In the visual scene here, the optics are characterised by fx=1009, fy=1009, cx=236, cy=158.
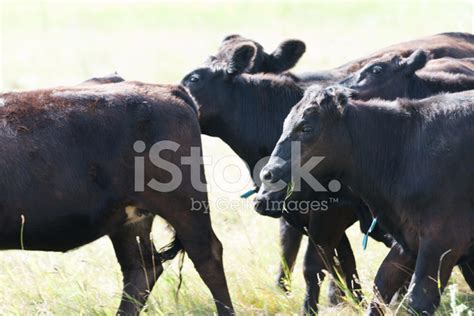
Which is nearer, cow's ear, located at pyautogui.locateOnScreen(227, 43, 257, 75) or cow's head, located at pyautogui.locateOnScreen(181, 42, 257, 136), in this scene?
cow's head, located at pyautogui.locateOnScreen(181, 42, 257, 136)

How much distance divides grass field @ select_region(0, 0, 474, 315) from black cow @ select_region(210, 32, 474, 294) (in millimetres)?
282

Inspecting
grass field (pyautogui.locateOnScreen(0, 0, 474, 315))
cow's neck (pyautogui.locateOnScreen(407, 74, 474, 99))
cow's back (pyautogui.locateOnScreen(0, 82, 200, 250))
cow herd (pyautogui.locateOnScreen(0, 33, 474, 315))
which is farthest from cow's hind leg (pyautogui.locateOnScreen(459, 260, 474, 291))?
cow's back (pyautogui.locateOnScreen(0, 82, 200, 250))

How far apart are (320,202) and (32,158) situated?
2.21 m

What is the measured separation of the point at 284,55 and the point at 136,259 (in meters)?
2.83

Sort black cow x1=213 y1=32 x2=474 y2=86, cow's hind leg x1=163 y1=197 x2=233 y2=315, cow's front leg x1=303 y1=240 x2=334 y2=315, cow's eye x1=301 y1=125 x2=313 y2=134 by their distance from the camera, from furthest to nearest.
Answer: black cow x1=213 y1=32 x2=474 y2=86
cow's front leg x1=303 y1=240 x2=334 y2=315
cow's hind leg x1=163 y1=197 x2=233 y2=315
cow's eye x1=301 y1=125 x2=313 y2=134

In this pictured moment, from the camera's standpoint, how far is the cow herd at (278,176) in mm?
6551

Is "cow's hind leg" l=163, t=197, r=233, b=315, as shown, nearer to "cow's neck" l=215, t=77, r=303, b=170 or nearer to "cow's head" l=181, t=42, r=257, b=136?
"cow's neck" l=215, t=77, r=303, b=170

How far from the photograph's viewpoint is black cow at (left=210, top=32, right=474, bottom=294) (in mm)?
8961

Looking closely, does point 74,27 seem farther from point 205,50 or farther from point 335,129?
point 335,129

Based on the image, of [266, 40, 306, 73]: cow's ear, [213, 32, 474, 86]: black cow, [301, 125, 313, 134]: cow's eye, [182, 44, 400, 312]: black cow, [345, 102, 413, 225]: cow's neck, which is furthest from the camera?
[266, 40, 306, 73]: cow's ear

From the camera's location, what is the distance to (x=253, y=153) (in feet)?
28.5

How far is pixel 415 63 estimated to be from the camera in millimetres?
8438

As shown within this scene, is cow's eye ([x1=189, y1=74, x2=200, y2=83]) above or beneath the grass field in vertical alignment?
above

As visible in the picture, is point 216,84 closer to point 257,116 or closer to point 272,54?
point 257,116
